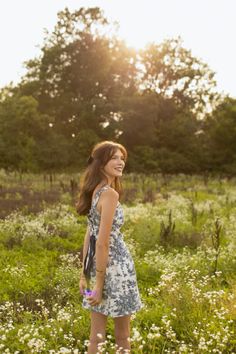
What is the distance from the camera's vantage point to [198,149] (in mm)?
45906

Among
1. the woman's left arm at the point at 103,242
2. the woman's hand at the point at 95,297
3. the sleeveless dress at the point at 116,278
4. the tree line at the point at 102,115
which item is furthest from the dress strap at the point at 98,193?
the tree line at the point at 102,115

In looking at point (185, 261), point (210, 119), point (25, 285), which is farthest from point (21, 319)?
point (210, 119)

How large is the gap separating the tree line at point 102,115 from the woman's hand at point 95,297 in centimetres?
3576

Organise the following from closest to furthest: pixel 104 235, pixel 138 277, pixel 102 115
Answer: pixel 104 235, pixel 138 277, pixel 102 115

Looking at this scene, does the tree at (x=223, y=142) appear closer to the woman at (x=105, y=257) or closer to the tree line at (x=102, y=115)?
the tree line at (x=102, y=115)

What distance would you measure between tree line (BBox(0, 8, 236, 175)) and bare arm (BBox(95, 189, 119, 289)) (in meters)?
35.8

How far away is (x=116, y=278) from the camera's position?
4.44 m

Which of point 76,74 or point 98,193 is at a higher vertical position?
point 76,74

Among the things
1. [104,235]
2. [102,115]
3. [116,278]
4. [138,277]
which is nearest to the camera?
[104,235]

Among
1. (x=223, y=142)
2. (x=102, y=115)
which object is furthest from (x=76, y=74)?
(x=223, y=142)

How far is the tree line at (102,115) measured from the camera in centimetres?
4194

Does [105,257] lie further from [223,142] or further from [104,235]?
[223,142]

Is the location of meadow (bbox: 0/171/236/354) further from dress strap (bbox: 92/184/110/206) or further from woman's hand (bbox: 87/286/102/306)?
dress strap (bbox: 92/184/110/206)

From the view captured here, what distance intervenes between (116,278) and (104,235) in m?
0.48
